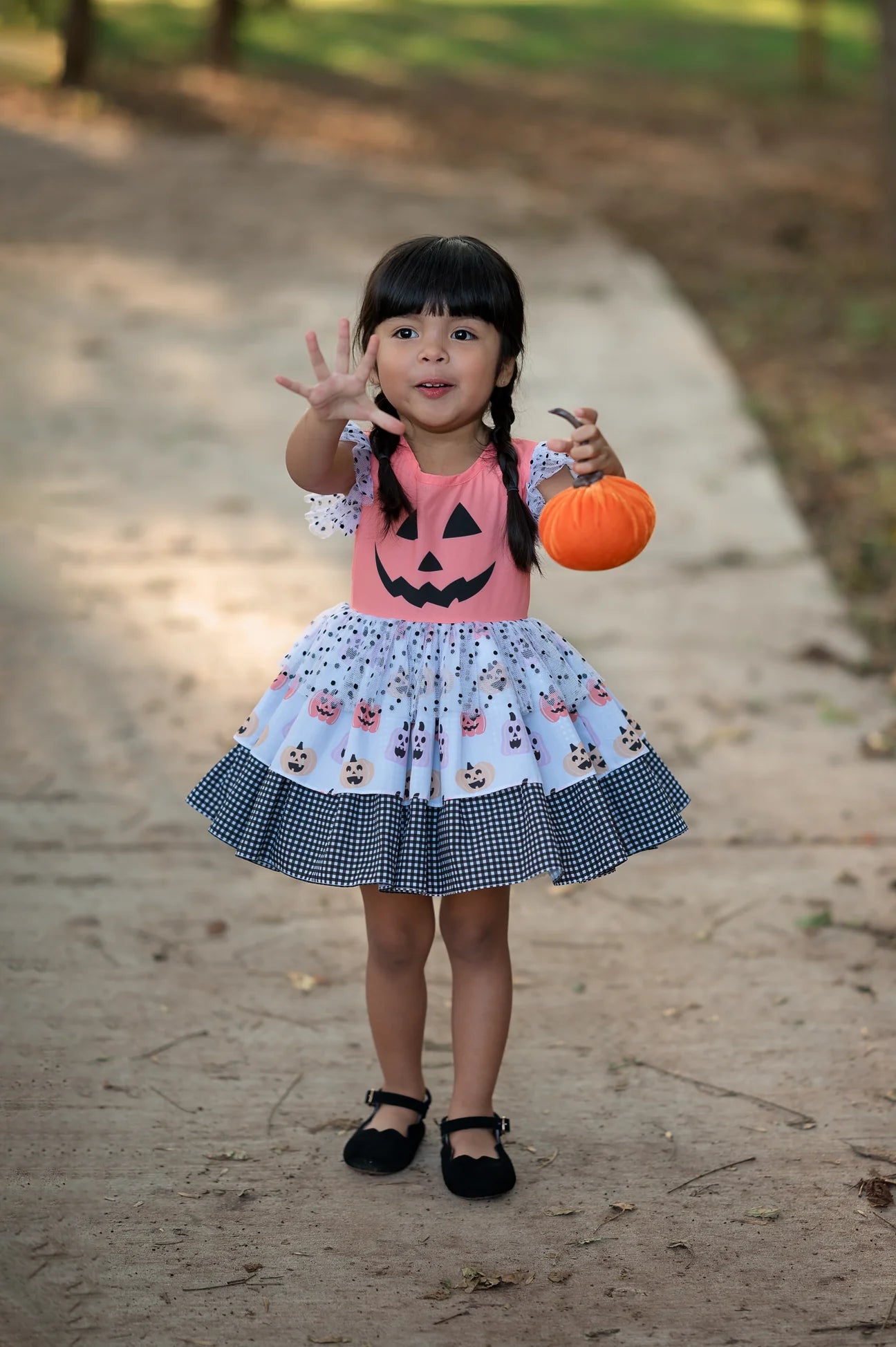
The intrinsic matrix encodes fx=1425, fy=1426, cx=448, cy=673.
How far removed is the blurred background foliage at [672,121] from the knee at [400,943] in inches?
119

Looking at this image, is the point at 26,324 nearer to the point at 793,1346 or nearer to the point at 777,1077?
the point at 777,1077

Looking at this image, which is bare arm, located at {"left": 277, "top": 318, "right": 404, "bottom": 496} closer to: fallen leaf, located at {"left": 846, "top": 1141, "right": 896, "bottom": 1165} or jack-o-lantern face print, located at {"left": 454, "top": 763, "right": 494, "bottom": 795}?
jack-o-lantern face print, located at {"left": 454, "top": 763, "right": 494, "bottom": 795}

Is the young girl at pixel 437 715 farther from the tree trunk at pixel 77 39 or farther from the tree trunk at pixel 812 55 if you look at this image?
the tree trunk at pixel 812 55

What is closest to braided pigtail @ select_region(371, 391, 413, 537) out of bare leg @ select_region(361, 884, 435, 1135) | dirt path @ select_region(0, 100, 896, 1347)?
bare leg @ select_region(361, 884, 435, 1135)

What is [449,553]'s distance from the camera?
255 cm

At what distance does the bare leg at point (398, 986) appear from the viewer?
102 inches

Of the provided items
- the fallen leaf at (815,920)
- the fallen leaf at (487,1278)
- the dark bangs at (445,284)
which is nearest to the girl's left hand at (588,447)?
the dark bangs at (445,284)

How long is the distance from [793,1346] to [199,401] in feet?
20.2

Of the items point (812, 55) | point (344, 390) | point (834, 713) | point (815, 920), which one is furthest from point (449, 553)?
point (812, 55)

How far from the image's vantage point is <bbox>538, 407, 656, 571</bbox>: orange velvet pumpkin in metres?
2.39

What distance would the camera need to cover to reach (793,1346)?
2.15 metres

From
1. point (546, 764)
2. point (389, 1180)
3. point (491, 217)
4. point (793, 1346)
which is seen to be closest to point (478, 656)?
point (546, 764)

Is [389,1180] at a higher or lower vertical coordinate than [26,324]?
lower

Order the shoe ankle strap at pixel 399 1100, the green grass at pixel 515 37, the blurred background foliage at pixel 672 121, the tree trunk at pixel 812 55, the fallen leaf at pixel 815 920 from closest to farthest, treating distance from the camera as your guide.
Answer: the shoe ankle strap at pixel 399 1100 → the fallen leaf at pixel 815 920 → the blurred background foliage at pixel 672 121 → the tree trunk at pixel 812 55 → the green grass at pixel 515 37
